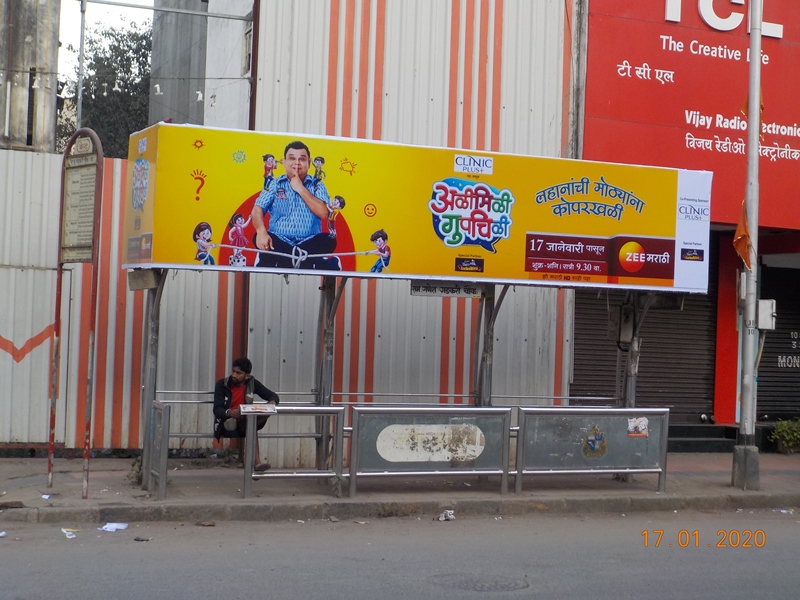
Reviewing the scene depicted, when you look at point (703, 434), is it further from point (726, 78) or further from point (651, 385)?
point (726, 78)

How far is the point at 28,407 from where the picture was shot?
11.7 metres

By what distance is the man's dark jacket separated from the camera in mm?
10328

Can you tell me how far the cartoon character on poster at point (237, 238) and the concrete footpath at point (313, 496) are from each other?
2.51 metres

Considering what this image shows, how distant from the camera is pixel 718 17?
1448cm

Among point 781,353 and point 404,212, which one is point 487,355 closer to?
point 404,212

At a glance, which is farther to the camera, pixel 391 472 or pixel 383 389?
pixel 383 389

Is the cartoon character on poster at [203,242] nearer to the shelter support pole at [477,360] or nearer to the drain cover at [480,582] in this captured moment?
the shelter support pole at [477,360]

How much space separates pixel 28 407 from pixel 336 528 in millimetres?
4903

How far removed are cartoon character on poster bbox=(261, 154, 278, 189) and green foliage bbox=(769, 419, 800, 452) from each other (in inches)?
400

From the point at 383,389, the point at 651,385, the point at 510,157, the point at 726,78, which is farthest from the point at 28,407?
the point at 726,78

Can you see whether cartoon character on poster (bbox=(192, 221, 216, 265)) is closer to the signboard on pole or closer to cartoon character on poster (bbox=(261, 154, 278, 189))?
cartoon character on poster (bbox=(261, 154, 278, 189))

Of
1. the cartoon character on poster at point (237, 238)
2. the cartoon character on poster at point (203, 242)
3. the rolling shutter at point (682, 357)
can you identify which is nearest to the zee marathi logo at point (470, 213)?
the cartoon character on poster at point (237, 238)
